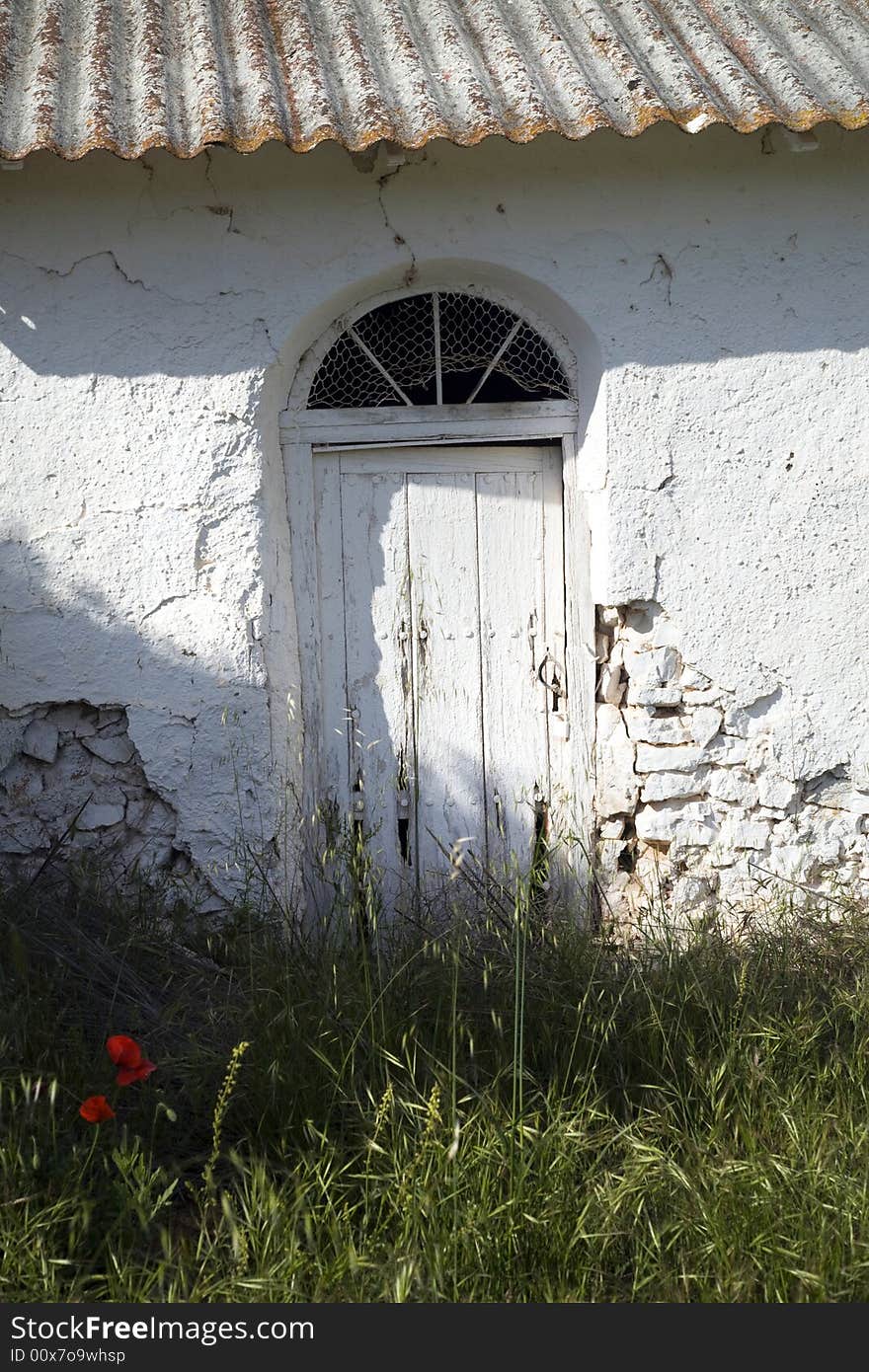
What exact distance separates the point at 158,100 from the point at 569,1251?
3515mm

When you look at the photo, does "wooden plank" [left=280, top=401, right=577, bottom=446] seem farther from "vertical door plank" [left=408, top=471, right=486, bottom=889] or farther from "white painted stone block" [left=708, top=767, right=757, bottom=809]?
"white painted stone block" [left=708, top=767, right=757, bottom=809]

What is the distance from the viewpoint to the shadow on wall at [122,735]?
3.97 meters

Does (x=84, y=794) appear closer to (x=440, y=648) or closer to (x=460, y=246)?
(x=440, y=648)

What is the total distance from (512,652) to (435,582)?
383 mm

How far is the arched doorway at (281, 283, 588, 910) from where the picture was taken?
13.6 feet

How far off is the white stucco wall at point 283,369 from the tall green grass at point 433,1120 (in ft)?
2.95

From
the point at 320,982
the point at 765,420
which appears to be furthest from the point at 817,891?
the point at 320,982

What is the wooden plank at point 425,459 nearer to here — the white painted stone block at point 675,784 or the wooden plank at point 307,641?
the wooden plank at point 307,641

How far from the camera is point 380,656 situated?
425 centimetres

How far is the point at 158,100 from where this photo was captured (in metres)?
3.70

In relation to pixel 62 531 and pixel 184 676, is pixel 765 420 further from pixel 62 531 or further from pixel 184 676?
pixel 62 531

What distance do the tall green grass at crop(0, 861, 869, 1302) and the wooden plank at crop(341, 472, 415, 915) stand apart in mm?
692

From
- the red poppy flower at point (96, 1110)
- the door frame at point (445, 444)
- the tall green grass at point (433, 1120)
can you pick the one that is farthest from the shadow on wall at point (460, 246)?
the red poppy flower at point (96, 1110)

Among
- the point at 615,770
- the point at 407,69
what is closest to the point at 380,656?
the point at 615,770
